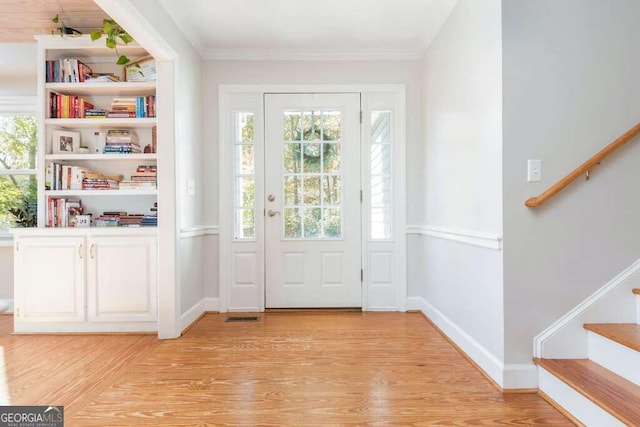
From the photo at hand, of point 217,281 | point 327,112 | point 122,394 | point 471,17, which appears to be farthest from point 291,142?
point 122,394

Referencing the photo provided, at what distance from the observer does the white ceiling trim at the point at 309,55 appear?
11.6 feet

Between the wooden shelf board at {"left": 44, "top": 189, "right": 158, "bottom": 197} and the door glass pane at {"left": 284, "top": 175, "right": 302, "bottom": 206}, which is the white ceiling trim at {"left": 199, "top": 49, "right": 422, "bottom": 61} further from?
the wooden shelf board at {"left": 44, "top": 189, "right": 158, "bottom": 197}

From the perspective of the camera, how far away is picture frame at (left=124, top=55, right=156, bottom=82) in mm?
3119

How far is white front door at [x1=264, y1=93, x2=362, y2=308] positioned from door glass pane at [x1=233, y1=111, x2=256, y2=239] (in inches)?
6.0

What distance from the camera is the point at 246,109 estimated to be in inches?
144

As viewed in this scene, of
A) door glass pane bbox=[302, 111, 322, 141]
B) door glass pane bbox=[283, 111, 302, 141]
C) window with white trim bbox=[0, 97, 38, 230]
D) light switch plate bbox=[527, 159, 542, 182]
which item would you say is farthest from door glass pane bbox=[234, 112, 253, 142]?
light switch plate bbox=[527, 159, 542, 182]

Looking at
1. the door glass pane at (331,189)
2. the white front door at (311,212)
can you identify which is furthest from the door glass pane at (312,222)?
the door glass pane at (331,189)

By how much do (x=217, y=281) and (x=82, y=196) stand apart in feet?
4.69

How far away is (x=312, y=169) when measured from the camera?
12.1 feet

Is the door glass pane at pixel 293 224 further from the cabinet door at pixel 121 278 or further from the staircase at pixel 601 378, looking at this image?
the staircase at pixel 601 378

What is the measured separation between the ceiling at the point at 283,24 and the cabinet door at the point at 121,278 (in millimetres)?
1790

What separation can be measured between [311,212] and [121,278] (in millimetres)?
1748

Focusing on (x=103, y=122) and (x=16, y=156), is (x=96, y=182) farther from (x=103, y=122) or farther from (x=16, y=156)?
(x=16, y=156)

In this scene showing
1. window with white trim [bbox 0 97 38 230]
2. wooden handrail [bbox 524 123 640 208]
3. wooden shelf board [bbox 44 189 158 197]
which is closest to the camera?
wooden handrail [bbox 524 123 640 208]
